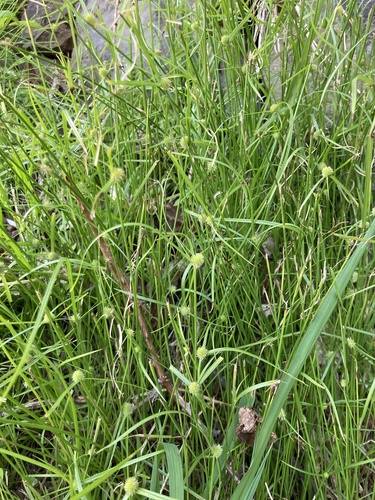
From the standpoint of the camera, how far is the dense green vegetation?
0.83 meters

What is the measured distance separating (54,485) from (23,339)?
29cm

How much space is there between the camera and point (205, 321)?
91 centimetres

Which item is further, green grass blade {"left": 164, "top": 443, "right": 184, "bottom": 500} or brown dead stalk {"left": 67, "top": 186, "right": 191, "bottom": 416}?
brown dead stalk {"left": 67, "top": 186, "right": 191, "bottom": 416}

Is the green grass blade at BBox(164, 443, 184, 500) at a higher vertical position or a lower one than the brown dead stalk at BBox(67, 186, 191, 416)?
lower

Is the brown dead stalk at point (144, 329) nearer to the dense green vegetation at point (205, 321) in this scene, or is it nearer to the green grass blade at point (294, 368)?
the dense green vegetation at point (205, 321)

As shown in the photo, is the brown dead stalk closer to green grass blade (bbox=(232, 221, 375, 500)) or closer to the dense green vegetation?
the dense green vegetation

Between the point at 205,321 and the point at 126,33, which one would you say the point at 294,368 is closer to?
the point at 205,321

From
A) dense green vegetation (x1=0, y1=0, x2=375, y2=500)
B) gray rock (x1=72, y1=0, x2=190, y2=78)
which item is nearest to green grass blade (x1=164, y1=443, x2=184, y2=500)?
dense green vegetation (x1=0, y1=0, x2=375, y2=500)

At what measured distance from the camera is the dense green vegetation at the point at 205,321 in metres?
0.83

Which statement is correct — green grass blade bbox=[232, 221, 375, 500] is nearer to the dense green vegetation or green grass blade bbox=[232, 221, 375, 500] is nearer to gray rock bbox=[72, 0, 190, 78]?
the dense green vegetation

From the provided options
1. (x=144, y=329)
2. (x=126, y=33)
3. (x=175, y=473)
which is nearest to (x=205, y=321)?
(x=144, y=329)

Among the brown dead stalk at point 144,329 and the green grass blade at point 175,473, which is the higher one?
the brown dead stalk at point 144,329

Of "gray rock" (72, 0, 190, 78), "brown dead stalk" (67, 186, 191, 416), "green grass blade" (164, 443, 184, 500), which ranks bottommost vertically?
"green grass blade" (164, 443, 184, 500)

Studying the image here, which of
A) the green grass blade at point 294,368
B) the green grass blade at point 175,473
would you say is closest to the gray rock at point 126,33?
the green grass blade at point 294,368
